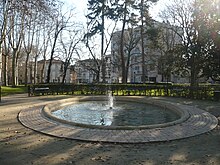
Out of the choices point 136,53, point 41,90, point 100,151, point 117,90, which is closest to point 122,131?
point 100,151

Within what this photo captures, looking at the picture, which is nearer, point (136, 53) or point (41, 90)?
point (41, 90)

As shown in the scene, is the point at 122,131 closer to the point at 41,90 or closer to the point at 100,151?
the point at 100,151

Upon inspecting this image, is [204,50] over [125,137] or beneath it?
over

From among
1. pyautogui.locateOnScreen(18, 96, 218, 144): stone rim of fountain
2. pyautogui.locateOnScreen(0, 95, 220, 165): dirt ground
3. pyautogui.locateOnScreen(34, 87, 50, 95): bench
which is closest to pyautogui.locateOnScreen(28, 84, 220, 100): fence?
pyautogui.locateOnScreen(34, 87, 50, 95): bench

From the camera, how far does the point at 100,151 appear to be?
551 cm

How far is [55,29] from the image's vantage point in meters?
38.2

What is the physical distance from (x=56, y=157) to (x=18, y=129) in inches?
120

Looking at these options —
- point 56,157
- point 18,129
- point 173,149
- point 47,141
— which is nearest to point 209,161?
point 173,149

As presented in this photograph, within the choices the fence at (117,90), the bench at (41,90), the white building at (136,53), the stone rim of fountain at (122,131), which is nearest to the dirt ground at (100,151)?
the stone rim of fountain at (122,131)

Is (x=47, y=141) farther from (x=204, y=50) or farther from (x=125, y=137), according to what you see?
(x=204, y=50)

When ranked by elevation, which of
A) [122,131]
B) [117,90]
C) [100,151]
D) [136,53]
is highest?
[136,53]

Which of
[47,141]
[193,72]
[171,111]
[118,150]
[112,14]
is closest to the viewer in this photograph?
[118,150]

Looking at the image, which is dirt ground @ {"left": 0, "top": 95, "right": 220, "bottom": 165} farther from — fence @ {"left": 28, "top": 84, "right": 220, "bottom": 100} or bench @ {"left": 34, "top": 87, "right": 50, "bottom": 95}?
bench @ {"left": 34, "top": 87, "right": 50, "bottom": 95}

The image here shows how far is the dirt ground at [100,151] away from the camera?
4.84 metres
